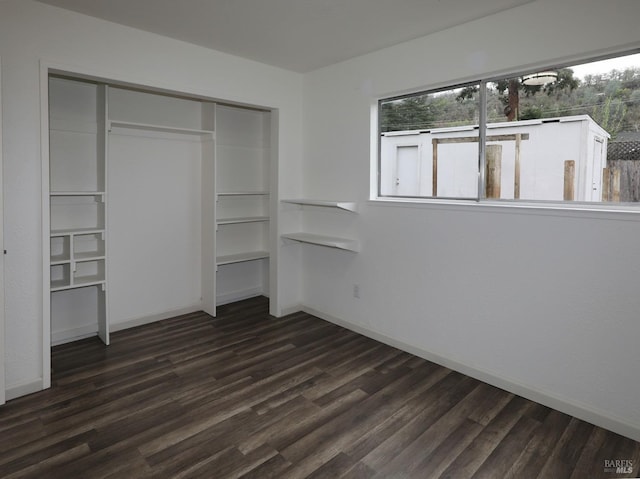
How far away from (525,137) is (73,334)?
4225 millimetres

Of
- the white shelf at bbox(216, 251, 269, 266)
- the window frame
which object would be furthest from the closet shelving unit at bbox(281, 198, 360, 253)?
the white shelf at bbox(216, 251, 269, 266)

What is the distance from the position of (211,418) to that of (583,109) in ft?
10.4

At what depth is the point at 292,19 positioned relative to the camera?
10.2ft

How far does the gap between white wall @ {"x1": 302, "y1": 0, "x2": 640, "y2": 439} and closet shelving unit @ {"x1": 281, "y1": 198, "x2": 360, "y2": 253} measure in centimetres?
10

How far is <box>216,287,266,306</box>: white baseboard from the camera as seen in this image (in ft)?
16.6

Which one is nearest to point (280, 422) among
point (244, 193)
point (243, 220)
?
point (243, 220)

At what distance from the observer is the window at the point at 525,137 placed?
262cm

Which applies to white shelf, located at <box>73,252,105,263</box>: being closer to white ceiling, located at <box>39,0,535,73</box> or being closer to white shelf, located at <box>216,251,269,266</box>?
white shelf, located at <box>216,251,269,266</box>

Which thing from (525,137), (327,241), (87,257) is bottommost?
(87,257)

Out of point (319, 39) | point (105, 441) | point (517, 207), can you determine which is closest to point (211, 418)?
point (105, 441)

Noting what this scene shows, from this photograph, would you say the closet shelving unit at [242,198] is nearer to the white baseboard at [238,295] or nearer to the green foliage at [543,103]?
the white baseboard at [238,295]

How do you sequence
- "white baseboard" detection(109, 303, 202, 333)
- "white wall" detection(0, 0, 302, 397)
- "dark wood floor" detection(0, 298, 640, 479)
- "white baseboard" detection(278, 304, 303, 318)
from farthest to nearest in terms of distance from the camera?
"white baseboard" detection(278, 304, 303, 318), "white baseboard" detection(109, 303, 202, 333), "white wall" detection(0, 0, 302, 397), "dark wood floor" detection(0, 298, 640, 479)

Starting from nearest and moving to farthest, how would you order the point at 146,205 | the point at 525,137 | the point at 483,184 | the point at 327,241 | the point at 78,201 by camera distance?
the point at 525,137, the point at 483,184, the point at 78,201, the point at 327,241, the point at 146,205

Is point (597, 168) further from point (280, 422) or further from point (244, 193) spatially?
point (244, 193)
